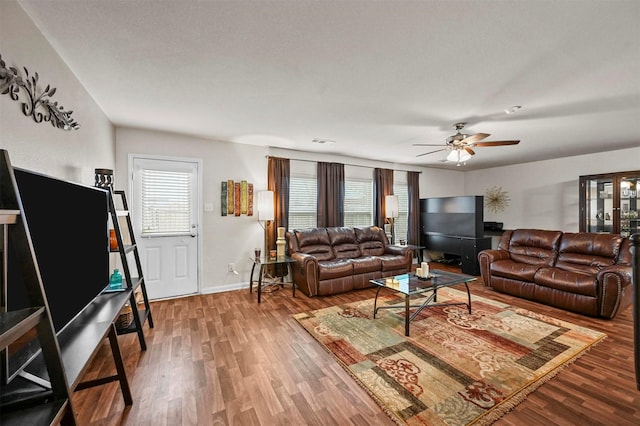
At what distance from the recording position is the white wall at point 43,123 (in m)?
1.46

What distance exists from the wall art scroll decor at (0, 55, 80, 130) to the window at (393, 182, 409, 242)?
5.78 m

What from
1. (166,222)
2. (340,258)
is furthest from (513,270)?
(166,222)

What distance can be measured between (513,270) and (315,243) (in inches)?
119

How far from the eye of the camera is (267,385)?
6.50ft

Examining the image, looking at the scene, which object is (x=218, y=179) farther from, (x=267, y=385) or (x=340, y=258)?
(x=267, y=385)

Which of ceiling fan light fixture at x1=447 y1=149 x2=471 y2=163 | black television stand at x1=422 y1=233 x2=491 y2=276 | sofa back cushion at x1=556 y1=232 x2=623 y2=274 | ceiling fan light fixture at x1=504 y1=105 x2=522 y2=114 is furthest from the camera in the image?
black television stand at x1=422 y1=233 x2=491 y2=276

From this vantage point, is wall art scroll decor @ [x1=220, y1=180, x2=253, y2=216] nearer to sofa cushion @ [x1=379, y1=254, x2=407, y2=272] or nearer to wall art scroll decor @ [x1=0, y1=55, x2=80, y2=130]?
wall art scroll decor @ [x1=0, y1=55, x2=80, y2=130]

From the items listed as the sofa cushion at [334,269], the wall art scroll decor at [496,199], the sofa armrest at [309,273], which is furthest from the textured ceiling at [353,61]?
the wall art scroll decor at [496,199]

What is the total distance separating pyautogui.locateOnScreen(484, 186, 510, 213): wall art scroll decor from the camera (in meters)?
6.78

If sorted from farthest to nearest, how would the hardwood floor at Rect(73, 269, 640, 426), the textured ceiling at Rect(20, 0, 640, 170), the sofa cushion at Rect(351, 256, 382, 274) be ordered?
1. the sofa cushion at Rect(351, 256, 382, 274)
2. the hardwood floor at Rect(73, 269, 640, 426)
3. the textured ceiling at Rect(20, 0, 640, 170)

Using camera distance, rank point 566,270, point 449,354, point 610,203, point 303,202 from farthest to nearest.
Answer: point 303,202 → point 610,203 → point 566,270 → point 449,354

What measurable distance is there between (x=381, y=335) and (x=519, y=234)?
3.44 metres

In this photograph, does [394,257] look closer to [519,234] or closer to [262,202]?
[519,234]

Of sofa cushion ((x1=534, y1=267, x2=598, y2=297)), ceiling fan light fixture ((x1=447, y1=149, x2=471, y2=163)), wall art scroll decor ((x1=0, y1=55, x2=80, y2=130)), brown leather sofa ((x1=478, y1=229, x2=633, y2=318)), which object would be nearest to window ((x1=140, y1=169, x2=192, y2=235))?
wall art scroll decor ((x1=0, y1=55, x2=80, y2=130))
